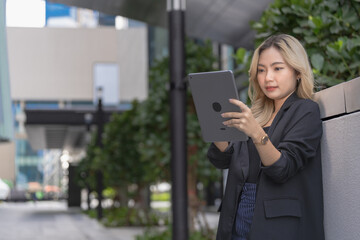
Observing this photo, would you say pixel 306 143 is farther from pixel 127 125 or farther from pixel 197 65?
pixel 127 125

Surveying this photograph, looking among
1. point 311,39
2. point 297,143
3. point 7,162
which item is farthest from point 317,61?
point 7,162

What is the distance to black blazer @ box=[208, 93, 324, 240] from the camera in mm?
2553

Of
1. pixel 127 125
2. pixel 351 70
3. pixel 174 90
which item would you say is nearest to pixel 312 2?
pixel 351 70

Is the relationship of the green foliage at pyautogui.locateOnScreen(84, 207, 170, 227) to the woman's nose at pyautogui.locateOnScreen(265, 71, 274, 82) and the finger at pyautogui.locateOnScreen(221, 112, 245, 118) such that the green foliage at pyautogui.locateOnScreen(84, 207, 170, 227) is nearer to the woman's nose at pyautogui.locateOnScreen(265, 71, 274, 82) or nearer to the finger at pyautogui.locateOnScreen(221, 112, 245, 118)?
the woman's nose at pyautogui.locateOnScreen(265, 71, 274, 82)

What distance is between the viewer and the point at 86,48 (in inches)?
1897

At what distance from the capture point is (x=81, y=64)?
157ft

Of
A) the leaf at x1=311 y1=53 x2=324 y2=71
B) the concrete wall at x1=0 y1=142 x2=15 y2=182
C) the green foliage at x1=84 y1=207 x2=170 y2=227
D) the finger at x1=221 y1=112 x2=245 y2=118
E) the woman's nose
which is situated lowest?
the concrete wall at x1=0 y1=142 x2=15 y2=182

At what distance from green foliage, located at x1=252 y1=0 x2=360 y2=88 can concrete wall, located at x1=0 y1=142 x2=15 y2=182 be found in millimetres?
77262

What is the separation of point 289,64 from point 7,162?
8190cm

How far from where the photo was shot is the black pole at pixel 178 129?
25.7 ft

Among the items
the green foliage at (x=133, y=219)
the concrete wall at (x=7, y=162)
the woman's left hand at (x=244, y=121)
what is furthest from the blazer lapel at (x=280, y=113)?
the concrete wall at (x=7, y=162)

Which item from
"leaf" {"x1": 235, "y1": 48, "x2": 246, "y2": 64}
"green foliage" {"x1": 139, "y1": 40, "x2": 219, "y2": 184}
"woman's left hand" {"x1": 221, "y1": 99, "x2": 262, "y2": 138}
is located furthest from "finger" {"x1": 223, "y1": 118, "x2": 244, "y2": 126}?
"green foliage" {"x1": 139, "y1": 40, "x2": 219, "y2": 184}

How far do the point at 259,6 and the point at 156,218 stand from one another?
35.3ft

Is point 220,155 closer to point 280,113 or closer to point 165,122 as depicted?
point 280,113
